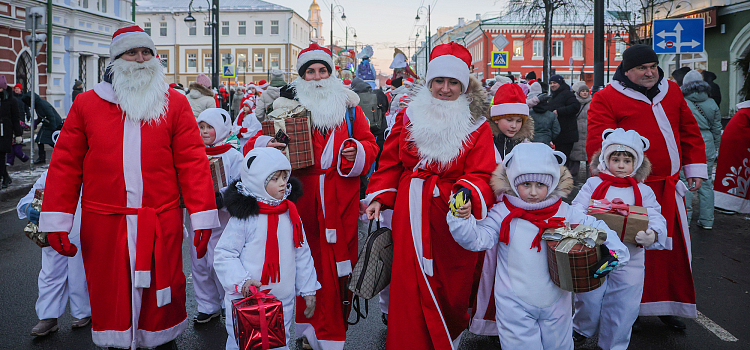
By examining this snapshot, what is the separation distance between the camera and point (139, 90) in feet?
11.3

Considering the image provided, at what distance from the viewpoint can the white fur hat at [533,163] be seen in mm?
3174

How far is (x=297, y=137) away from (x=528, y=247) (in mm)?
1718

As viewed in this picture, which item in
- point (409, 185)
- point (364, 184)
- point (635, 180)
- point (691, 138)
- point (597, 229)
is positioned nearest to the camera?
point (597, 229)

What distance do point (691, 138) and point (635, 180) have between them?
96cm

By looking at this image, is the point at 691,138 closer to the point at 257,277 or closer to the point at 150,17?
the point at 257,277

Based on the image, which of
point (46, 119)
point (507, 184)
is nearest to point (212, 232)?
point (507, 184)

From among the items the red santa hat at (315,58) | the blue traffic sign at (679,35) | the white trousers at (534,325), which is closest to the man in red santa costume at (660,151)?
the white trousers at (534,325)

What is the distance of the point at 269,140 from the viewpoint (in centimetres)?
420

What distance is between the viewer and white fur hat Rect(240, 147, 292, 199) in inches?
131

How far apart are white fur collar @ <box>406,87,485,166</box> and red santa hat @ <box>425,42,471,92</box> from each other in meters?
0.12

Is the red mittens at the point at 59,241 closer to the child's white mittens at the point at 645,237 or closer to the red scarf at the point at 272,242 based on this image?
the red scarf at the point at 272,242

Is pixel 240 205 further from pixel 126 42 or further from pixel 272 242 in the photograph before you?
pixel 126 42

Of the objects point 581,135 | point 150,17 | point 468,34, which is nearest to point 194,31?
point 150,17

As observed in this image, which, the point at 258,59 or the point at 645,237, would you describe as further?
the point at 258,59
